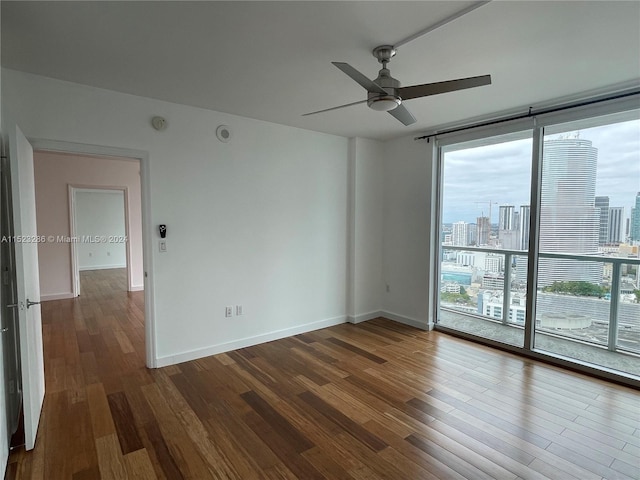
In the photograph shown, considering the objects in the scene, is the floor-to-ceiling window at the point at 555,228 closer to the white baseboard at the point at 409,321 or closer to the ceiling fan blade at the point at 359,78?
the white baseboard at the point at 409,321

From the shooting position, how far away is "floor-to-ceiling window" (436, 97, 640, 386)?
10.3 feet

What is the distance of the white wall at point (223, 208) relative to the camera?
2.95 meters

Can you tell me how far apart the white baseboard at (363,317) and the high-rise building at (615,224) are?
2.99m

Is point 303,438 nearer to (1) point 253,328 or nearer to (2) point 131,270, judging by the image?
(1) point 253,328

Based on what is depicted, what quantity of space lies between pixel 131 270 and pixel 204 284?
171 inches

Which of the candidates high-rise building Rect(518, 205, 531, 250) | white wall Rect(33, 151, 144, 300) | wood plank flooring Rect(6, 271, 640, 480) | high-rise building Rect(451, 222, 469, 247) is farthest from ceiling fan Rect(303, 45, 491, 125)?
white wall Rect(33, 151, 144, 300)

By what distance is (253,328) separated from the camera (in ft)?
13.3

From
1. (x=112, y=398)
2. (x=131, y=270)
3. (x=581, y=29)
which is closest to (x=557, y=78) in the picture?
(x=581, y=29)

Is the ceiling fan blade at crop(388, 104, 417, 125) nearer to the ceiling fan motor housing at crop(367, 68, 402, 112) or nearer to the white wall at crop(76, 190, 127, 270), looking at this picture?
the ceiling fan motor housing at crop(367, 68, 402, 112)

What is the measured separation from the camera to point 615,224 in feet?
10.3

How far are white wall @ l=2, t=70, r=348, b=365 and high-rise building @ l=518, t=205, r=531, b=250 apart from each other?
2.24m

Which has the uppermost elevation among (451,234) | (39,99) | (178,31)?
(178,31)

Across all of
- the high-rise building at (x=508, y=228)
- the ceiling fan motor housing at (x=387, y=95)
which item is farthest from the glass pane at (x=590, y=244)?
the ceiling fan motor housing at (x=387, y=95)

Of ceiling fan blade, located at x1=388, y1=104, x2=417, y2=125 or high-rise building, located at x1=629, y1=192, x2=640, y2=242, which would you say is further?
high-rise building, located at x1=629, y1=192, x2=640, y2=242
